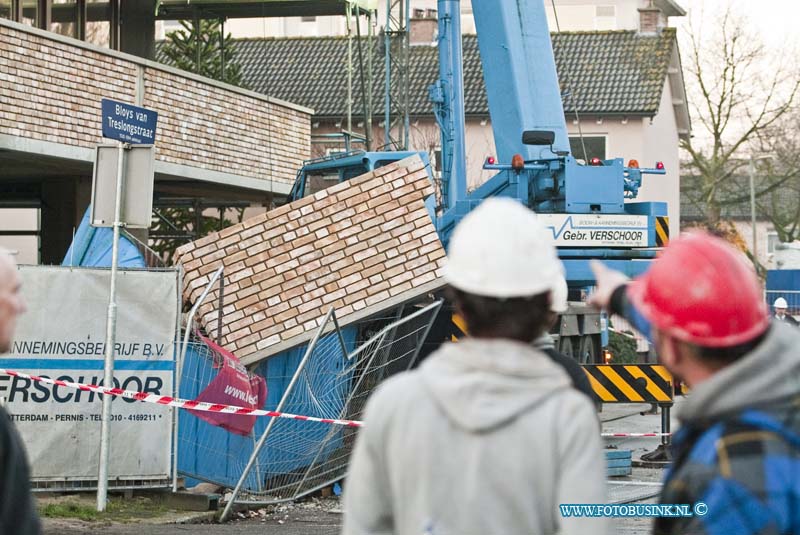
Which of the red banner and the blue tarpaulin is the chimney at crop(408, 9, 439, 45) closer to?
the blue tarpaulin

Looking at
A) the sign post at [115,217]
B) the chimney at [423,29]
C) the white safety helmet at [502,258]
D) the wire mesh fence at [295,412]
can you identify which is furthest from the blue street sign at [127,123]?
the chimney at [423,29]

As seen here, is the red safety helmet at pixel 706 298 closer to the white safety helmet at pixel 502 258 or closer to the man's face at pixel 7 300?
the white safety helmet at pixel 502 258

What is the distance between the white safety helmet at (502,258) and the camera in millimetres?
2746

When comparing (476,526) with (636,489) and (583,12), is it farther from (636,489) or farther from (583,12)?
(583,12)

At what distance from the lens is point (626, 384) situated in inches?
562

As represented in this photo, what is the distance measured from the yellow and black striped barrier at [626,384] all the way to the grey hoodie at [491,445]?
38.2 ft

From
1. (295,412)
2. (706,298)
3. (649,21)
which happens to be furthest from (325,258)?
(649,21)

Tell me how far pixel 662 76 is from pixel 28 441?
35.8 m

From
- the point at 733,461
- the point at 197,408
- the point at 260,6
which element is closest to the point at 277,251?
the point at 197,408

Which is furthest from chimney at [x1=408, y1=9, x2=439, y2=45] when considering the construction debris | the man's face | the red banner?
the man's face

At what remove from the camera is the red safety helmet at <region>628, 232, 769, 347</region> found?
245 centimetres

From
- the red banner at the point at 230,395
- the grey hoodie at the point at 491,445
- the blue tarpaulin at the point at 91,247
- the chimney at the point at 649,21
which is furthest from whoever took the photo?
the chimney at the point at 649,21

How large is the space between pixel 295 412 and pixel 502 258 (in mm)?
9076

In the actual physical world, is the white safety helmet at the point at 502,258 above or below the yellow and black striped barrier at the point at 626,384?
above
